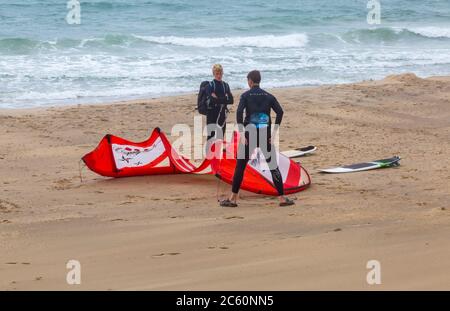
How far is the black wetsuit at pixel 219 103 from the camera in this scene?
9.55 meters

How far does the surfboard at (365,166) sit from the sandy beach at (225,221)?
14cm

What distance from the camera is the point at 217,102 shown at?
9.56 metres

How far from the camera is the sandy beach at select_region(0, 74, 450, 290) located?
19.6ft

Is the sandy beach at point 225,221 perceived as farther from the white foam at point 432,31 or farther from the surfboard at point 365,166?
the white foam at point 432,31

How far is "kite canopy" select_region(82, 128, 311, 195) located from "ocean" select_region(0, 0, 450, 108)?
7399mm

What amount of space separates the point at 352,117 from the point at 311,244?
Answer: 781 centimetres

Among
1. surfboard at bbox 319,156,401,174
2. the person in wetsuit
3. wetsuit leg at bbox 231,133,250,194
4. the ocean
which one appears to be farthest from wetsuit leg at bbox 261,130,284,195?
the ocean

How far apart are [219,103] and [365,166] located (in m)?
1.95

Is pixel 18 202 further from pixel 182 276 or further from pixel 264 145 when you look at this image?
pixel 182 276

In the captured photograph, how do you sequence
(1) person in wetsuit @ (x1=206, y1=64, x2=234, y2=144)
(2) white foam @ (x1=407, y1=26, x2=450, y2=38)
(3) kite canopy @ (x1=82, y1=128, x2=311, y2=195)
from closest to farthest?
(3) kite canopy @ (x1=82, y1=128, x2=311, y2=195) < (1) person in wetsuit @ (x1=206, y1=64, x2=234, y2=144) < (2) white foam @ (x1=407, y1=26, x2=450, y2=38)

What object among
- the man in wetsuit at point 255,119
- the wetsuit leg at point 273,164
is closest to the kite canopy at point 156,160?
the wetsuit leg at point 273,164

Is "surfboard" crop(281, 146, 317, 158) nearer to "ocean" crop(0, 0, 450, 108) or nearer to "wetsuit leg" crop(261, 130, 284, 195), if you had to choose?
"wetsuit leg" crop(261, 130, 284, 195)

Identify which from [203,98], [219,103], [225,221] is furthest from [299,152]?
[225,221]

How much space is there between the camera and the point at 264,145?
321 inches
